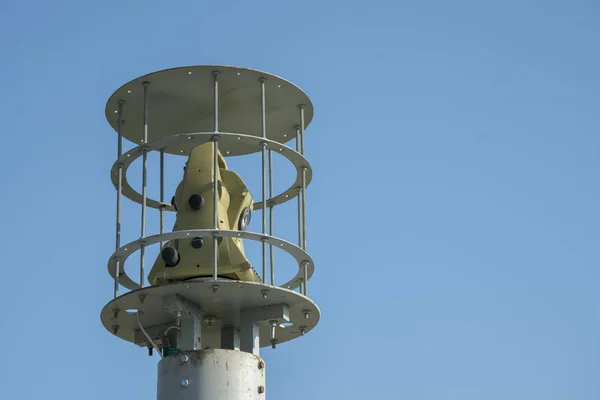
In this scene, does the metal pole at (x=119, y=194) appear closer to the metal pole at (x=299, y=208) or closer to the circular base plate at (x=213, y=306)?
the circular base plate at (x=213, y=306)

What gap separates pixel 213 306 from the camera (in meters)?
23.9

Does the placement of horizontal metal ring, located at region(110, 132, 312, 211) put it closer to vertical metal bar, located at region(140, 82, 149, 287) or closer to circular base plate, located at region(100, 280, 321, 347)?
vertical metal bar, located at region(140, 82, 149, 287)

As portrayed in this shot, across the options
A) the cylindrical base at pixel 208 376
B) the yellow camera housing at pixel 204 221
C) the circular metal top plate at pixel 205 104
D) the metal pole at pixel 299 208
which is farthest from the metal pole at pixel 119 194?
the metal pole at pixel 299 208

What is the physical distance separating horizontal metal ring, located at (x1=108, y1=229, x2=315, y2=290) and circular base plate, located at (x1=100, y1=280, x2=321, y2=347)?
455 millimetres

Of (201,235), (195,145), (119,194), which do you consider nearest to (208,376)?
(201,235)

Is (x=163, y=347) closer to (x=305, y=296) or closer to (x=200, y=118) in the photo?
(x=305, y=296)

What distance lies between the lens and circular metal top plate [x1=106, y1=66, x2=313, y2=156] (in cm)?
2430

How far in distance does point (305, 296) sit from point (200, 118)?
4.32 m

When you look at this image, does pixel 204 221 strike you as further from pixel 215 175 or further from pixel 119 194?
pixel 119 194

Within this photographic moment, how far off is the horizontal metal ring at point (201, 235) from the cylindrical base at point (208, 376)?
62.1 inches

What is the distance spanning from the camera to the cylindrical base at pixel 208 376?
22.9 m

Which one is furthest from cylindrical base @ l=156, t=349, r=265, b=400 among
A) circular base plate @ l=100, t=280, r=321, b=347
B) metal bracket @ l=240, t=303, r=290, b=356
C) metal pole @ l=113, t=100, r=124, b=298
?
metal pole @ l=113, t=100, r=124, b=298

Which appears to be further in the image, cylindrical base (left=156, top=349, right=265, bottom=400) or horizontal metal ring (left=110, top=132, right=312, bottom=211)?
horizontal metal ring (left=110, top=132, right=312, bottom=211)

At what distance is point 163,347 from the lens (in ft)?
79.6
